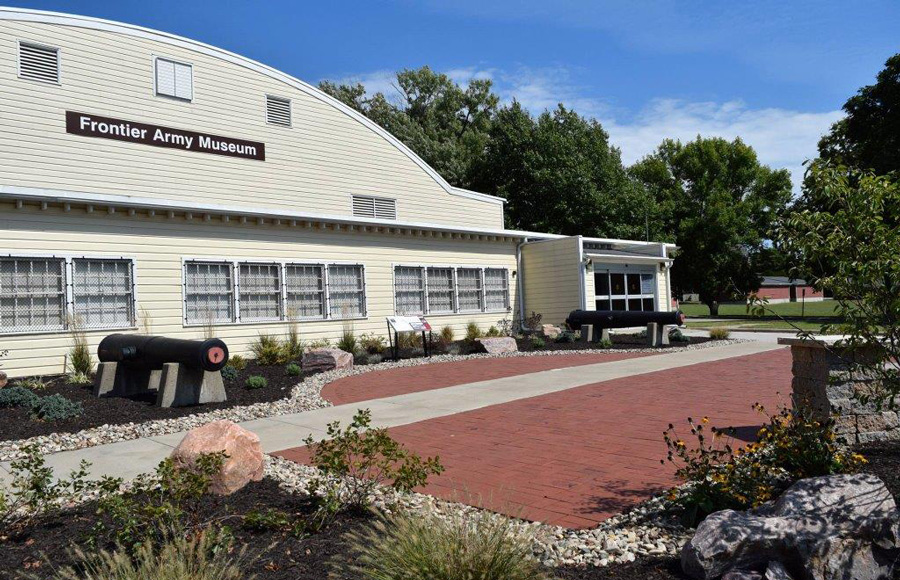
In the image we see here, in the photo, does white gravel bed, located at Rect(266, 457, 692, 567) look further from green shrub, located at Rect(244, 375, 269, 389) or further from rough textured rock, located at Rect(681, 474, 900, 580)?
green shrub, located at Rect(244, 375, 269, 389)

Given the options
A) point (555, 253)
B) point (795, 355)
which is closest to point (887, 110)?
point (555, 253)

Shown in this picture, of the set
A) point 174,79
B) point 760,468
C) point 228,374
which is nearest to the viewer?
point 760,468

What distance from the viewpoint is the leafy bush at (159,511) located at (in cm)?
407

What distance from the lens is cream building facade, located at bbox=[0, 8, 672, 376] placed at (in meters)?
13.4

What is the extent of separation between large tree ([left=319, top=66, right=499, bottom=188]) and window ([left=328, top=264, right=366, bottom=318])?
23279 mm

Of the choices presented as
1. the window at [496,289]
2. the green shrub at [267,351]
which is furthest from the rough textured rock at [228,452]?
the window at [496,289]

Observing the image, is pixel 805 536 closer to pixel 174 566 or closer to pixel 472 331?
pixel 174 566

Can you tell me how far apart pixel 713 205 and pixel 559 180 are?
14831 mm

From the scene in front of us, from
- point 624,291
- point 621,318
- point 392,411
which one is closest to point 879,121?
point 624,291

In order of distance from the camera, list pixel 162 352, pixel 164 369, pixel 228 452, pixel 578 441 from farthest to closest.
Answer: pixel 162 352
pixel 164 369
pixel 578 441
pixel 228 452

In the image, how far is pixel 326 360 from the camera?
14.6m

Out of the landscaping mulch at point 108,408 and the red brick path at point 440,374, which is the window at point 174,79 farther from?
the red brick path at point 440,374

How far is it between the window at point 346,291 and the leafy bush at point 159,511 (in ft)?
42.1

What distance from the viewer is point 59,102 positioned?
1546 centimetres
